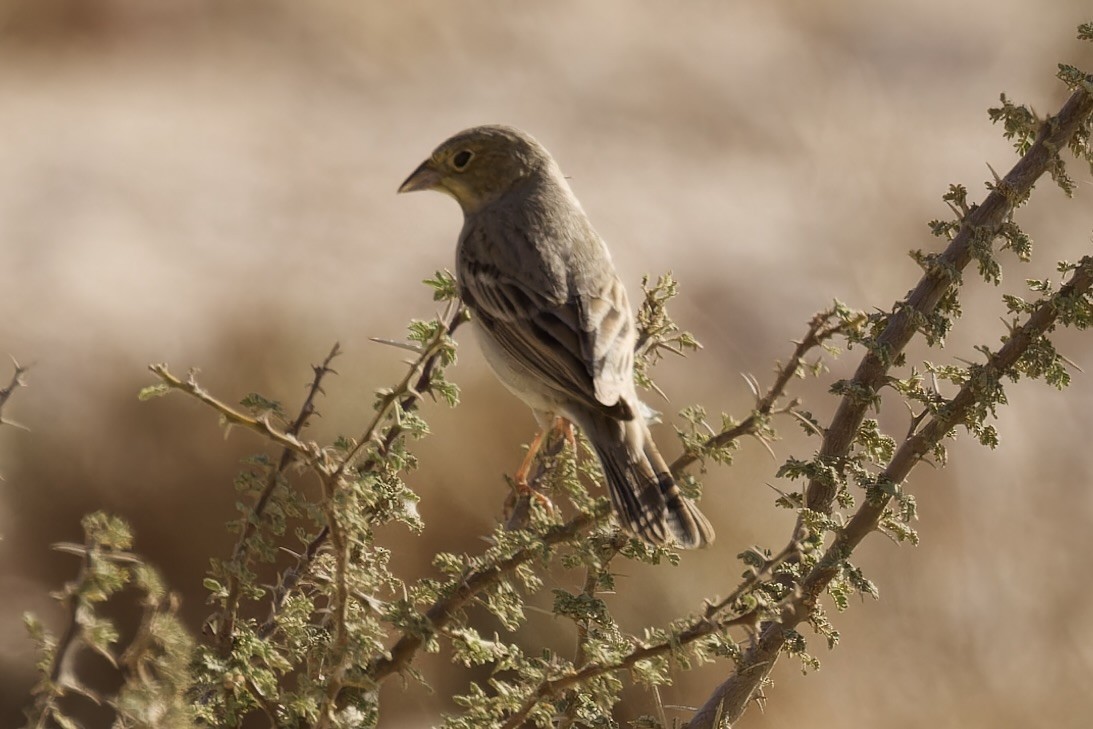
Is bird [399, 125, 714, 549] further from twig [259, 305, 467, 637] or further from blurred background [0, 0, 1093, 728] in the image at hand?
blurred background [0, 0, 1093, 728]

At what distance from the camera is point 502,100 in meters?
7.92

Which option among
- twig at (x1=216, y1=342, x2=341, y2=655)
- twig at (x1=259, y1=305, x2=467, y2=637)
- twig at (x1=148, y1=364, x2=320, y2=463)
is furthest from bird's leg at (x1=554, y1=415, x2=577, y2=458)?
twig at (x1=148, y1=364, x2=320, y2=463)

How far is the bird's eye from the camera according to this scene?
491 centimetres

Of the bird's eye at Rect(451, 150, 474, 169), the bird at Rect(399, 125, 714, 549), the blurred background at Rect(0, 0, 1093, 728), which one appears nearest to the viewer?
the bird at Rect(399, 125, 714, 549)

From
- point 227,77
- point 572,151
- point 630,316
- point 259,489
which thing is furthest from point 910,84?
point 259,489

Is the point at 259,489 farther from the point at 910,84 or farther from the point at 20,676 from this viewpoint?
the point at 910,84

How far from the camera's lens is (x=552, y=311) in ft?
13.4

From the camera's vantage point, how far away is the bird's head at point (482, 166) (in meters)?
4.91

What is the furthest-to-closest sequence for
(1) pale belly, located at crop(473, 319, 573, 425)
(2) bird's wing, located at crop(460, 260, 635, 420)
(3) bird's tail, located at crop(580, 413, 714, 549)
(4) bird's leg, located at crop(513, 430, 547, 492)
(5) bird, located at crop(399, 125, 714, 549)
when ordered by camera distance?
(1) pale belly, located at crop(473, 319, 573, 425) → (2) bird's wing, located at crop(460, 260, 635, 420) → (4) bird's leg, located at crop(513, 430, 547, 492) → (5) bird, located at crop(399, 125, 714, 549) → (3) bird's tail, located at crop(580, 413, 714, 549)

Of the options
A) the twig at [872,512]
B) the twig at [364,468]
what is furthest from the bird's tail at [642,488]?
the twig at [364,468]

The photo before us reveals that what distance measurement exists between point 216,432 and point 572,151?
3414 mm

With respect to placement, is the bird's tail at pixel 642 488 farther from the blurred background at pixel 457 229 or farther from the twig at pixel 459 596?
the blurred background at pixel 457 229

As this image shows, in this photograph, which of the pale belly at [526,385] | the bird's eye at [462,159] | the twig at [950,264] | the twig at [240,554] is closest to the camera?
the twig at [240,554]

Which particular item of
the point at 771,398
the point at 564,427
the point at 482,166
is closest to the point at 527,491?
the point at 564,427
